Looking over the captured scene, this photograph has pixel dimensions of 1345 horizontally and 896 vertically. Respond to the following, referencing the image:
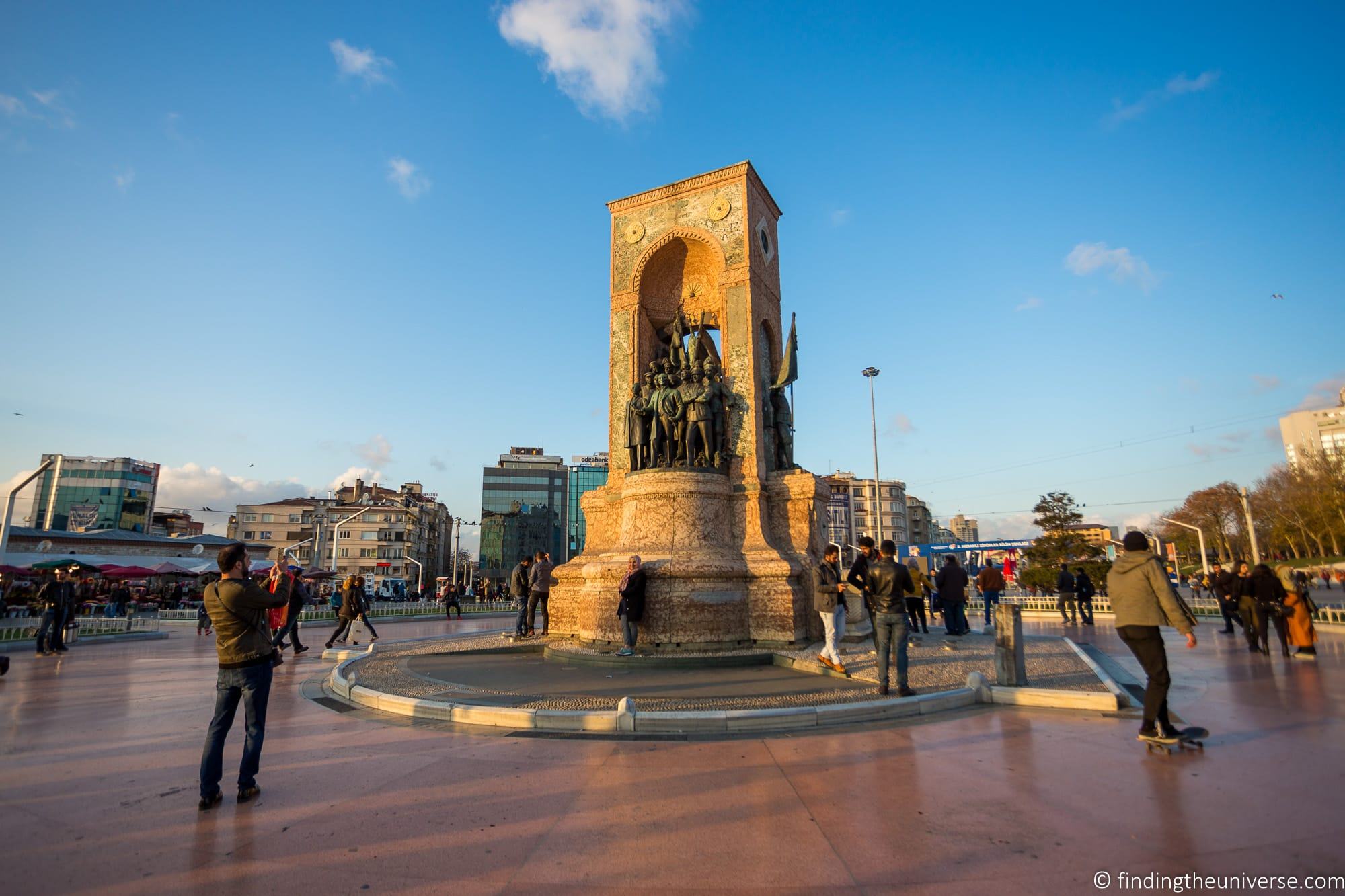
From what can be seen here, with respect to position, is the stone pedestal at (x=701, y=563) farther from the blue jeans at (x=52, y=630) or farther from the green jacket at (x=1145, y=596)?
the blue jeans at (x=52, y=630)

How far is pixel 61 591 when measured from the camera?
13.8 m

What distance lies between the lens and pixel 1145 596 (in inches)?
212

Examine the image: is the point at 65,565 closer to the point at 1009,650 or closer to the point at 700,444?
the point at 700,444

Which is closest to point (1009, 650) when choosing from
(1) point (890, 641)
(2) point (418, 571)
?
(1) point (890, 641)

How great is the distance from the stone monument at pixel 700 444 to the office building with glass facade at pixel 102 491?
296ft

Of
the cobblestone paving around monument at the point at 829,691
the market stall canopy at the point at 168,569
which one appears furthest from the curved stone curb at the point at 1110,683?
the market stall canopy at the point at 168,569

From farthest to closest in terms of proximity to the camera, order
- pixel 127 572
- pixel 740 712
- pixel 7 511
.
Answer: pixel 127 572 < pixel 7 511 < pixel 740 712

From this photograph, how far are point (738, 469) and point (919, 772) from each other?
27.1ft

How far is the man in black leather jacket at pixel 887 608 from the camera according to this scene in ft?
23.1

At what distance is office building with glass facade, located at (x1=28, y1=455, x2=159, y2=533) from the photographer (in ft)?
262

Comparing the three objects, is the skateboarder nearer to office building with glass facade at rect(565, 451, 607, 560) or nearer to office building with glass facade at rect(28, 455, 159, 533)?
office building with glass facade at rect(565, 451, 607, 560)

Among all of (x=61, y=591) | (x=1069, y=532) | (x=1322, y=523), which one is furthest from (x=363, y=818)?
(x=1322, y=523)

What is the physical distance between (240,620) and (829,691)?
18.3ft

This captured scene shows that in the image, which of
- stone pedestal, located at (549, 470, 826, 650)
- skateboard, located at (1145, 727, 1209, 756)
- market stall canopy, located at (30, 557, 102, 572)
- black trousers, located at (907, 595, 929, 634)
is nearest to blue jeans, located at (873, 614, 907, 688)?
skateboard, located at (1145, 727, 1209, 756)
